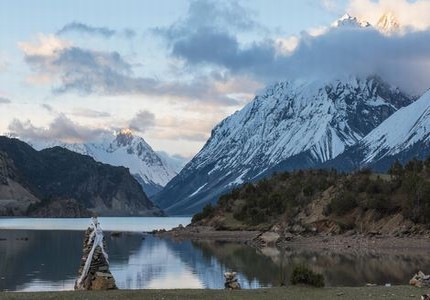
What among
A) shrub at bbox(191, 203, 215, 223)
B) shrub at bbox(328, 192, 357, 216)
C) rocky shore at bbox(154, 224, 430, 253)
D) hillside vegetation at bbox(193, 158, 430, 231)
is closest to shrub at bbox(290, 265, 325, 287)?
rocky shore at bbox(154, 224, 430, 253)

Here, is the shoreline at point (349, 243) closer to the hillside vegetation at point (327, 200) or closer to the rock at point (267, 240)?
the rock at point (267, 240)

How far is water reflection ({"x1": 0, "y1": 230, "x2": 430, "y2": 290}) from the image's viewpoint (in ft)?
205

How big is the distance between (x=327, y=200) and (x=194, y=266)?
207 feet

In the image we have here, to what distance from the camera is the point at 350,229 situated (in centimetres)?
12688

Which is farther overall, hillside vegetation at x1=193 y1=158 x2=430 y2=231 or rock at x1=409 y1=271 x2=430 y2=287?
hillside vegetation at x1=193 y1=158 x2=430 y2=231

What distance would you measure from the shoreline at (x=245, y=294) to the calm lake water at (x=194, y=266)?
15553mm

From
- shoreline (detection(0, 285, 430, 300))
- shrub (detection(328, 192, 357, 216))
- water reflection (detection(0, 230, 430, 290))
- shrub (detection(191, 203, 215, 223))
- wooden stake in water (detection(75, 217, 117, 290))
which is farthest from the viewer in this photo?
shrub (detection(191, 203, 215, 223))

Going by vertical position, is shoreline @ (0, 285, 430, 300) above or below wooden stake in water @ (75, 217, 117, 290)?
below

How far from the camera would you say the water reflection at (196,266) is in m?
62.6

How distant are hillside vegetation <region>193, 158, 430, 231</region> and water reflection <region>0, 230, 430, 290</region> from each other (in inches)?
1004

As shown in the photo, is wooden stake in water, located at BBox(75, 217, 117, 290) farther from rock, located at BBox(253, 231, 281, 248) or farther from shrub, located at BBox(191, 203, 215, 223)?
shrub, located at BBox(191, 203, 215, 223)

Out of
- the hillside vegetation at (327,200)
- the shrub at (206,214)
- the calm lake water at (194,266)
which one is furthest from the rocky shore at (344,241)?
the shrub at (206,214)

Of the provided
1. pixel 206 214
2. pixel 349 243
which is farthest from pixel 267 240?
pixel 206 214

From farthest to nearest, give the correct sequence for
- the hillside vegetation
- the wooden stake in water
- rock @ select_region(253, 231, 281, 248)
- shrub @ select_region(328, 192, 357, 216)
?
shrub @ select_region(328, 192, 357, 216), the hillside vegetation, rock @ select_region(253, 231, 281, 248), the wooden stake in water
